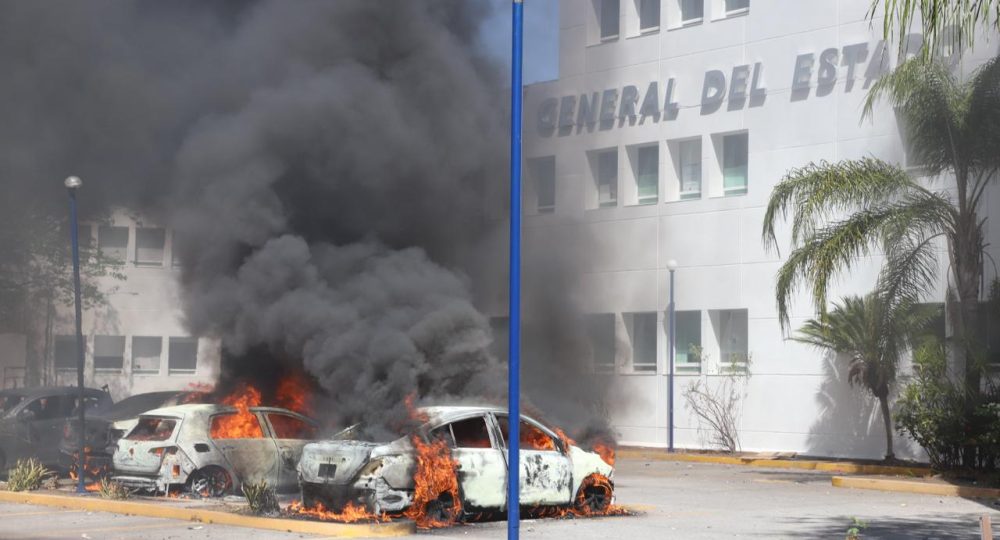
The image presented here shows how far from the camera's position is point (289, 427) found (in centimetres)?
1784

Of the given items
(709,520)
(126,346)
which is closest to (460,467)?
(709,520)

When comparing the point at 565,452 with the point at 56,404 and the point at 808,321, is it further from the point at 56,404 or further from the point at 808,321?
the point at 808,321

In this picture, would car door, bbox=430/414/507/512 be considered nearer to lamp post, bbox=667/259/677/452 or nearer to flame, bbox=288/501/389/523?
flame, bbox=288/501/389/523

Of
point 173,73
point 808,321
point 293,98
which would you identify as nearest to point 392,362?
point 293,98

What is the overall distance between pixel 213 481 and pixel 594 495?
5.36 m

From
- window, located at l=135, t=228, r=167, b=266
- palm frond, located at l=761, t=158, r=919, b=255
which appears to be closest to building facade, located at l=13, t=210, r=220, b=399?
window, located at l=135, t=228, r=167, b=266

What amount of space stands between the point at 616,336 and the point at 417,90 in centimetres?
1392

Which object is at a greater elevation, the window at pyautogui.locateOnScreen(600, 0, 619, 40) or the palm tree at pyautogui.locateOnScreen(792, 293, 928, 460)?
the window at pyautogui.locateOnScreen(600, 0, 619, 40)

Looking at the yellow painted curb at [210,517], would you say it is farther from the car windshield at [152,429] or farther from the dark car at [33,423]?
the dark car at [33,423]

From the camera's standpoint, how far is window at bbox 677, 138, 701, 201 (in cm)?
3238

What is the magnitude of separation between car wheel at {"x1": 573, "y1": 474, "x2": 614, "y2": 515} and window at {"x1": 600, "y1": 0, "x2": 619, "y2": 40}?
60.6ft

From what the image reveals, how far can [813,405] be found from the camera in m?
29.6

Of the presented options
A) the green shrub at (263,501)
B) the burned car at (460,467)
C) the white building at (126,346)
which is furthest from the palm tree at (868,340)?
the white building at (126,346)

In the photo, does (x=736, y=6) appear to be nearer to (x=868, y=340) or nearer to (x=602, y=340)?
(x=602, y=340)
